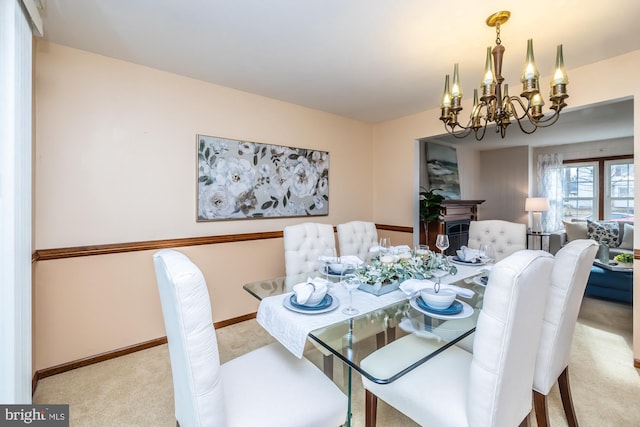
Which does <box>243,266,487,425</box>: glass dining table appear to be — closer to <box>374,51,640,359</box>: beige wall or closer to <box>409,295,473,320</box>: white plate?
<box>409,295,473,320</box>: white plate

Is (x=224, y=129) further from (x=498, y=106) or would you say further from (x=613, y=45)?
(x=613, y=45)

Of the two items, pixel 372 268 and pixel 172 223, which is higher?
pixel 172 223

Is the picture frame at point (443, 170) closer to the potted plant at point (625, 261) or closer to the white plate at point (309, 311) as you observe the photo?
the potted plant at point (625, 261)

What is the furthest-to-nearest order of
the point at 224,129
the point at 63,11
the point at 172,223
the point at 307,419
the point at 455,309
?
the point at 224,129 → the point at 172,223 → the point at 63,11 → the point at 455,309 → the point at 307,419

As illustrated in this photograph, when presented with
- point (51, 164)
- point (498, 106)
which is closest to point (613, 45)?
point (498, 106)

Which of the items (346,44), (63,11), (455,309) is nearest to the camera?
(455,309)

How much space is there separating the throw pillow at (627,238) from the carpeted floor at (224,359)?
238 cm

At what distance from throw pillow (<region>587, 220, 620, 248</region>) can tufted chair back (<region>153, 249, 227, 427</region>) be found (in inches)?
217

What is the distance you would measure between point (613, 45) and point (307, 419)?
9.81 feet

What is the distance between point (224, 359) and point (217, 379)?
1454 mm

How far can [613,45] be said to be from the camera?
1.98m

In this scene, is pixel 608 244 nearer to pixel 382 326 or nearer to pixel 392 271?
pixel 392 271

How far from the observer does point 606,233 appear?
421cm

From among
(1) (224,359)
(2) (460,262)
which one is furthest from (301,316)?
(2) (460,262)
